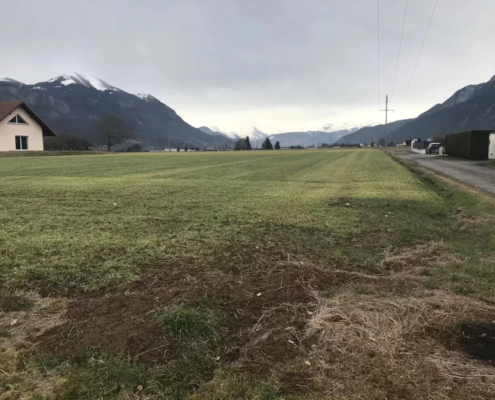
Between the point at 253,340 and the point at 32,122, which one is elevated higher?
the point at 32,122

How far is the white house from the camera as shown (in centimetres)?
5077

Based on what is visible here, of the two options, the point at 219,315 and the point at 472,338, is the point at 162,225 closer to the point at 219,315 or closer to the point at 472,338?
the point at 219,315

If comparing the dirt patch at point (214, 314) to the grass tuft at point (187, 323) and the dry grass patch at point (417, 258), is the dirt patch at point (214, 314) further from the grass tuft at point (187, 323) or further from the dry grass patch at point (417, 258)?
the dry grass patch at point (417, 258)

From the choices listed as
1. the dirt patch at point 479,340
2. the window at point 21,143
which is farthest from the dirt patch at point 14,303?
the window at point 21,143

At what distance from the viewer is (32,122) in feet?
181

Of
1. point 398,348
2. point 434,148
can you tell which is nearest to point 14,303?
point 398,348

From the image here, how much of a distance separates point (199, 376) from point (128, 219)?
571 cm

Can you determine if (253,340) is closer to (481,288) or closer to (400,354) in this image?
(400,354)

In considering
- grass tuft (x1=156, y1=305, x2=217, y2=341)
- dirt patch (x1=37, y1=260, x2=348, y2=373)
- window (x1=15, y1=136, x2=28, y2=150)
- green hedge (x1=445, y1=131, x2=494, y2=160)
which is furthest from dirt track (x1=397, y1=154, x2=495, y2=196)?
window (x1=15, y1=136, x2=28, y2=150)

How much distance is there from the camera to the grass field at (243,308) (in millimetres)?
2713

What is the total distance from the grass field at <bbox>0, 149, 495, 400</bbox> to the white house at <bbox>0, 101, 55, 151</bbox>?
52.3 metres

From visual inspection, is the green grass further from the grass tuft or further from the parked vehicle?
the parked vehicle

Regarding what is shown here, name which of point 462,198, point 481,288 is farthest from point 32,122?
point 481,288

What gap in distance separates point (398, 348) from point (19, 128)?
202ft
